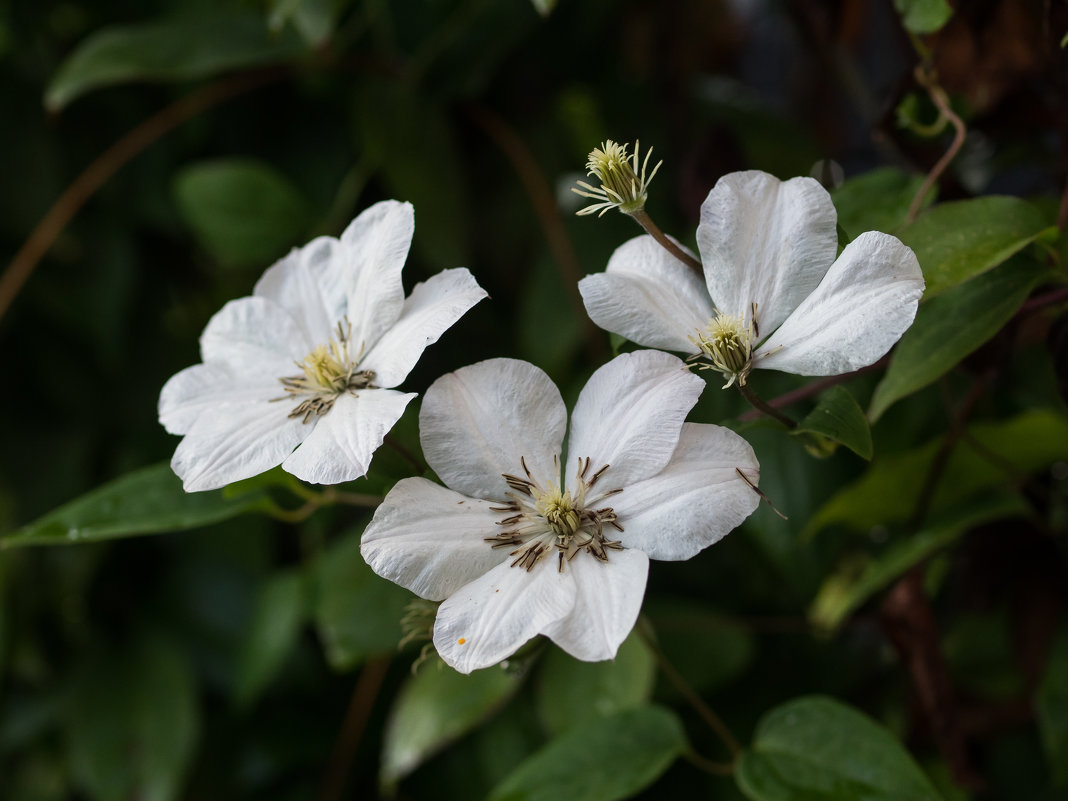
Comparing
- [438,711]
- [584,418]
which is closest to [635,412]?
[584,418]

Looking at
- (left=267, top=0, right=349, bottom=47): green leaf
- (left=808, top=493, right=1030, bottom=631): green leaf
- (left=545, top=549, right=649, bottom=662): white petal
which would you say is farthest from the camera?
(left=267, top=0, right=349, bottom=47): green leaf

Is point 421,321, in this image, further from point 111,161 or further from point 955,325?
point 111,161

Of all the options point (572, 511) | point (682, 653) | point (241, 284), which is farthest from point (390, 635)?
point (241, 284)

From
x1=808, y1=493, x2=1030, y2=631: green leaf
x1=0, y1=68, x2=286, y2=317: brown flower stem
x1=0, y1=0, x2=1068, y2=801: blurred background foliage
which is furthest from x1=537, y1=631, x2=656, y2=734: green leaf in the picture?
x1=0, y1=68, x2=286, y2=317: brown flower stem

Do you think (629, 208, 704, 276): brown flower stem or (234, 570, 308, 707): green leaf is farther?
(234, 570, 308, 707): green leaf

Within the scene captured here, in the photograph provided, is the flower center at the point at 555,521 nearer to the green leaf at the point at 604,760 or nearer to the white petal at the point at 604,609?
the white petal at the point at 604,609

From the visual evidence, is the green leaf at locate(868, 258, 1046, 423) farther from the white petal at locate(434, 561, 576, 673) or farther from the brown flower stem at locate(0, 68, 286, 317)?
the brown flower stem at locate(0, 68, 286, 317)

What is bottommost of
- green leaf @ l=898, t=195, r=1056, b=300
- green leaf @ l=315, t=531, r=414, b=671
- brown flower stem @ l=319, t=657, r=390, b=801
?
brown flower stem @ l=319, t=657, r=390, b=801
